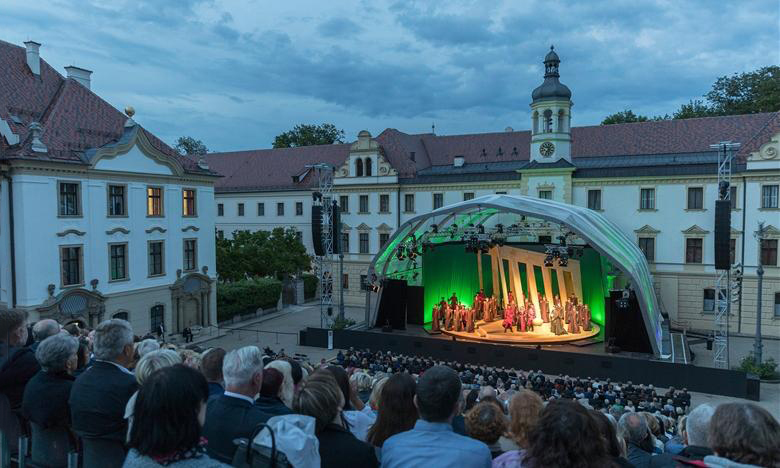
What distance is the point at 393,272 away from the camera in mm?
27688

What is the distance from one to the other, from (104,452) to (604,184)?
30443 millimetres

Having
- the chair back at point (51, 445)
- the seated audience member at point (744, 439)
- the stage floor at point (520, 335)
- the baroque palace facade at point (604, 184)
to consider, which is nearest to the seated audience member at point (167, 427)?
the chair back at point (51, 445)

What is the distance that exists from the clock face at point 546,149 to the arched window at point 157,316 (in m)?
21.5

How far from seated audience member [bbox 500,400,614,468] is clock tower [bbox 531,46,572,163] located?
1196 inches

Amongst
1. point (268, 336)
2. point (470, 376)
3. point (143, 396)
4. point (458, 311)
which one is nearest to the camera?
point (143, 396)

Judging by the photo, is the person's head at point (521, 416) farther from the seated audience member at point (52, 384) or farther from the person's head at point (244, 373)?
the seated audience member at point (52, 384)

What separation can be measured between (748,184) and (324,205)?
20704 millimetres

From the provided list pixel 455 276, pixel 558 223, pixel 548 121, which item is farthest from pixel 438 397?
pixel 548 121

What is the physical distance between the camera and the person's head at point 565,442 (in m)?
2.82

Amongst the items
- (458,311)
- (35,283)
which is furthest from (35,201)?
(458,311)

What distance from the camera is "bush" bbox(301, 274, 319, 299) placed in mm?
39188

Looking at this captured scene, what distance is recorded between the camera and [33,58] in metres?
24.2

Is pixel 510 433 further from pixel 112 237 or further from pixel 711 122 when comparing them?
pixel 711 122

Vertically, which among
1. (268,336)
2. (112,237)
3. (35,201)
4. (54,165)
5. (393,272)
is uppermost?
(54,165)
